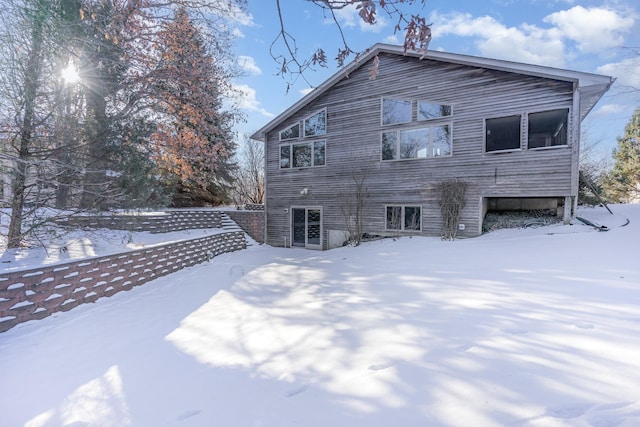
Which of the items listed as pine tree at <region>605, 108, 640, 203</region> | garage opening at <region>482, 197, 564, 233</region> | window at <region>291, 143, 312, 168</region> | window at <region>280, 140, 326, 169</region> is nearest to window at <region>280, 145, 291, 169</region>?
window at <region>280, 140, 326, 169</region>

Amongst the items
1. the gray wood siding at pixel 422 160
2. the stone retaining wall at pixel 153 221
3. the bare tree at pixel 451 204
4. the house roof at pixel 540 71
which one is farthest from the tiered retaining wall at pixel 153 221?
the bare tree at pixel 451 204

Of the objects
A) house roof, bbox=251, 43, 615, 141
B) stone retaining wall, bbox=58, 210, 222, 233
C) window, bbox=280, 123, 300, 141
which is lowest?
stone retaining wall, bbox=58, 210, 222, 233

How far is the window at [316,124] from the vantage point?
1177 centimetres

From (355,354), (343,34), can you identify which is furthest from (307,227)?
(343,34)

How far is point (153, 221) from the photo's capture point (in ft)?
33.2

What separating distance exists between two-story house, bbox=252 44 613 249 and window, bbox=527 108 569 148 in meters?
0.03

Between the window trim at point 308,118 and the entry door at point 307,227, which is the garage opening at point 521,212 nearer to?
the entry door at point 307,227

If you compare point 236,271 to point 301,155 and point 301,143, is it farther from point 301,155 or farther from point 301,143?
point 301,143

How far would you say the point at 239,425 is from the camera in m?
1.92

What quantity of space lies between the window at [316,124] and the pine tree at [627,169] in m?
20.6

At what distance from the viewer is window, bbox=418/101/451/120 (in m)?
9.41

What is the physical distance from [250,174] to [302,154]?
13946 mm

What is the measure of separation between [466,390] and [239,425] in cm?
153

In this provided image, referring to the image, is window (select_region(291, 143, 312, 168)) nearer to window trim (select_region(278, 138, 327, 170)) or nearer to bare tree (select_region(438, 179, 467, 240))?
window trim (select_region(278, 138, 327, 170))
